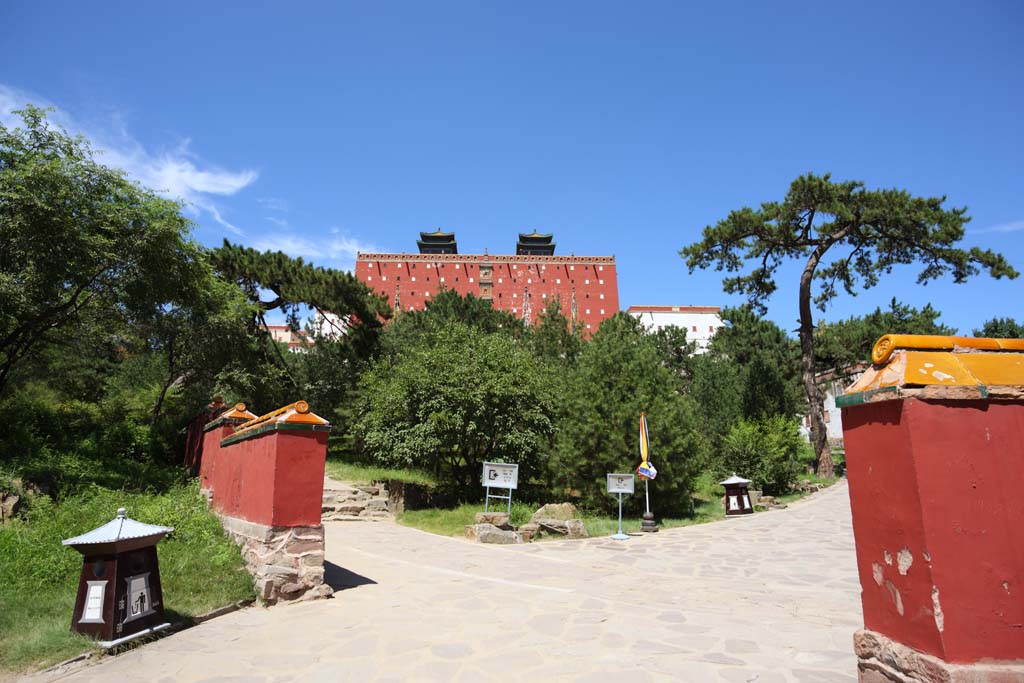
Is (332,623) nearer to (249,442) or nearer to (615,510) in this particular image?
(249,442)

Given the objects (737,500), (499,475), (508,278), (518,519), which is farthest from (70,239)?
(508,278)

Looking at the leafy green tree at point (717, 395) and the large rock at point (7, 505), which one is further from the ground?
the leafy green tree at point (717, 395)

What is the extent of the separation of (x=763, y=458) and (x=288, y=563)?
17.9 m

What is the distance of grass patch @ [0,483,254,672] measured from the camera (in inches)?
181

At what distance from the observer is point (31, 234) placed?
1115 cm

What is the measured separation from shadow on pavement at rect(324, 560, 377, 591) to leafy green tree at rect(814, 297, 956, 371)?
96.0ft

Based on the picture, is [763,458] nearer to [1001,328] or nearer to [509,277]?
[1001,328]

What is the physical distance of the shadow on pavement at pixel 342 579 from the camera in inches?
274

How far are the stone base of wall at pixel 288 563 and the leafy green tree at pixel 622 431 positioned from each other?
372 inches

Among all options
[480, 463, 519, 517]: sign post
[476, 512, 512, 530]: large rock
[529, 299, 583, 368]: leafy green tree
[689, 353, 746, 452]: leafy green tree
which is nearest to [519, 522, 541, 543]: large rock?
[476, 512, 512, 530]: large rock

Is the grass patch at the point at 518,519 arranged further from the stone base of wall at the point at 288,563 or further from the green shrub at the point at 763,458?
the stone base of wall at the point at 288,563

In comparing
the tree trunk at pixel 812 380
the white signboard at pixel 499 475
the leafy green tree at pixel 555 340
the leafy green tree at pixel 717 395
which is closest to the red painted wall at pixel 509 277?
the leafy green tree at pixel 717 395

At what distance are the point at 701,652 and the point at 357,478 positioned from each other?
16.6 metres

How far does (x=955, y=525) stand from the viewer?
8.65 ft
